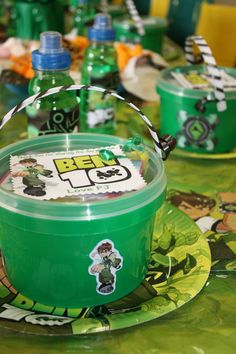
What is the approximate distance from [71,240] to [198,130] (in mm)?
521

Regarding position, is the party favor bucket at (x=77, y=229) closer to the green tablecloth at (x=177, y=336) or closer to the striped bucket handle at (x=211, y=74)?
the green tablecloth at (x=177, y=336)

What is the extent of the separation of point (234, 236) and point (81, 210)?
30 centimetres

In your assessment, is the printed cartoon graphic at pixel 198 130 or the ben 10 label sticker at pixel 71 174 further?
the printed cartoon graphic at pixel 198 130

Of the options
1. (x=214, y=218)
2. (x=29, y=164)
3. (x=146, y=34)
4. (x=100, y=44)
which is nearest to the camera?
(x=29, y=164)

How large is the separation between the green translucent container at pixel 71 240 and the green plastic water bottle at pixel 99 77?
1.49 ft

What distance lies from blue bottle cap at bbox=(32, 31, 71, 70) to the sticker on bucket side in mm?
404

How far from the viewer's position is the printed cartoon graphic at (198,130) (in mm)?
1013

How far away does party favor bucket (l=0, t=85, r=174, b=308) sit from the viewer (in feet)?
1.86

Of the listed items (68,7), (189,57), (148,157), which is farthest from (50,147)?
(68,7)

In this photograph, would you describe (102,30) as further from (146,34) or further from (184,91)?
(146,34)

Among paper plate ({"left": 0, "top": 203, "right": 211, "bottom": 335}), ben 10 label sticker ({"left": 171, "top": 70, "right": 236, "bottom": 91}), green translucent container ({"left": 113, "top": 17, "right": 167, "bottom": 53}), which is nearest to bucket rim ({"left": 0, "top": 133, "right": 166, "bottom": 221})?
paper plate ({"left": 0, "top": 203, "right": 211, "bottom": 335})

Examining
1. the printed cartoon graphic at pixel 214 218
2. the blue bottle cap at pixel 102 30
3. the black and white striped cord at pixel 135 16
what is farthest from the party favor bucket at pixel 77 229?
the black and white striped cord at pixel 135 16

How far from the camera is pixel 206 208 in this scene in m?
0.86

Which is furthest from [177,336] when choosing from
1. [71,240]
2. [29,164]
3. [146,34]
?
[146,34]
